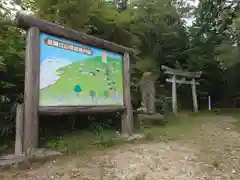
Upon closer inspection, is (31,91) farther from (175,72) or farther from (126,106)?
(175,72)

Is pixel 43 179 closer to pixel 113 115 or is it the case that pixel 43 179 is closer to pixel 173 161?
pixel 173 161

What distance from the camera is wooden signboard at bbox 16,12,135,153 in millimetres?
3432

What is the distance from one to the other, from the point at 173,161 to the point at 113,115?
3.13 m

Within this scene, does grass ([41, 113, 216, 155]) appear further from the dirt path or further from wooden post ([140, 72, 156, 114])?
wooden post ([140, 72, 156, 114])

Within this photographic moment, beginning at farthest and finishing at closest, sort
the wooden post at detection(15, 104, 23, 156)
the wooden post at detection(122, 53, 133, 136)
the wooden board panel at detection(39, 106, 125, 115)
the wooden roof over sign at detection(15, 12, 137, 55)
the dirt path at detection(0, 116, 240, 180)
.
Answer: the wooden post at detection(122, 53, 133, 136)
the wooden board panel at detection(39, 106, 125, 115)
the wooden roof over sign at detection(15, 12, 137, 55)
the wooden post at detection(15, 104, 23, 156)
the dirt path at detection(0, 116, 240, 180)

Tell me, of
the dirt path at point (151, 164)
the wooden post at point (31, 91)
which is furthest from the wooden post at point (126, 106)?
the wooden post at point (31, 91)

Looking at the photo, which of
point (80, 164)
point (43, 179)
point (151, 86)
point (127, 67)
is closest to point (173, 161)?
point (80, 164)

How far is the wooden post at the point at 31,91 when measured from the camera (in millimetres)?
3289

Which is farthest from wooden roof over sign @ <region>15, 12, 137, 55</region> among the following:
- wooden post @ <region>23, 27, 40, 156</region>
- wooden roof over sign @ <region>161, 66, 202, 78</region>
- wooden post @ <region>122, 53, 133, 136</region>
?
wooden roof over sign @ <region>161, 66, 202, 78</region>

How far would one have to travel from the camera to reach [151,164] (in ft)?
10.7

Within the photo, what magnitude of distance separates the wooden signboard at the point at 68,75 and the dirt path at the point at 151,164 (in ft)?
2.23

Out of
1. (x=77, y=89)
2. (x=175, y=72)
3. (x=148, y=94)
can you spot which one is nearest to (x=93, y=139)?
(x=77, y=89)

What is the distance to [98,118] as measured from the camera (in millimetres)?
6090

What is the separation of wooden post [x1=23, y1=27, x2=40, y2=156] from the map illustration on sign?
0.37ft
